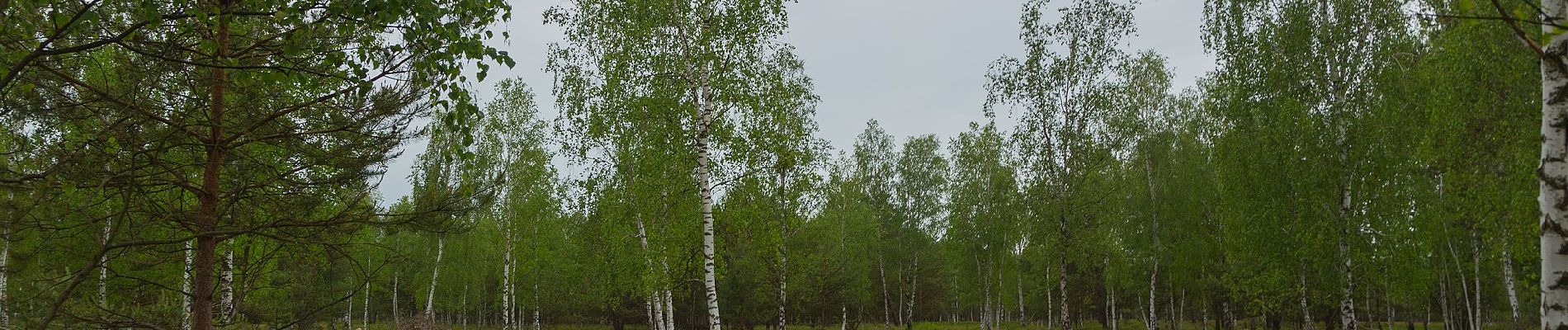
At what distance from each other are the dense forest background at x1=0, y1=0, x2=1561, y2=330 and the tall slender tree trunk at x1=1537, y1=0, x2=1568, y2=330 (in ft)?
0.50

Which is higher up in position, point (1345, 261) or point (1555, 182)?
point (1555, 182)

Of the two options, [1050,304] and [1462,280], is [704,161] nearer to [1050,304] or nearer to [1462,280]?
[1462,280]

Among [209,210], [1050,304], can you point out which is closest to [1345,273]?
[209,210]

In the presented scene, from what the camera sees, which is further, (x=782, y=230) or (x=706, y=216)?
(x=782, y=230)

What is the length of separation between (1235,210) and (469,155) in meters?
17.5

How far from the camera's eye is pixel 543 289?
1515 inches

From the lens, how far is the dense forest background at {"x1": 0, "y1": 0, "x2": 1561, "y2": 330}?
4.52 meters

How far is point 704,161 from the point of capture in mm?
12109

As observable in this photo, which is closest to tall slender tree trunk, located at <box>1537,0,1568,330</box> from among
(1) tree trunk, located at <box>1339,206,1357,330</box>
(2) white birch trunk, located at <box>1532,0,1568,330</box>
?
(2) white birch trunk, located at <box>1532,0,1568,330</box>

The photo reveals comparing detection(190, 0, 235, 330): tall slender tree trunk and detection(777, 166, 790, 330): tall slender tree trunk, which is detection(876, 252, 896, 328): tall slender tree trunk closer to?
detection(777, 166, 790, 330): tall slender tree trunk

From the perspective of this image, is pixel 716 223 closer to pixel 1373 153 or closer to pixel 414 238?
pixel 1373 153

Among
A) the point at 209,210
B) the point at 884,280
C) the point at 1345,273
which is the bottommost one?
the point at 884,280

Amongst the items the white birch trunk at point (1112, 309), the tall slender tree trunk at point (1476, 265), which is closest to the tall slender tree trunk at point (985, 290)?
the white birch trunk at point (1112, 309)

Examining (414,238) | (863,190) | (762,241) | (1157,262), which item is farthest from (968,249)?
(414,238)
